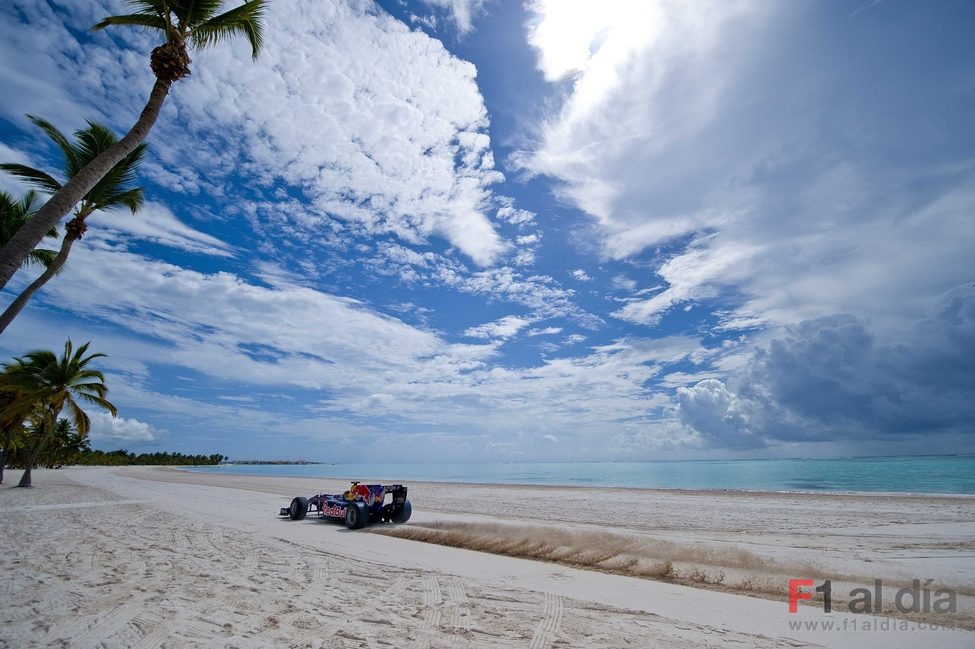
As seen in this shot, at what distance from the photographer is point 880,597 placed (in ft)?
22.0

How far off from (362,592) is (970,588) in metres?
9.61

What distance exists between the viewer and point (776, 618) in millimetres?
5922

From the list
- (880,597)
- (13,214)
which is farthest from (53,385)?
(880,597)

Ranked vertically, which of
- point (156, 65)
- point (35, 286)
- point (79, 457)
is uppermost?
point (156, 65)

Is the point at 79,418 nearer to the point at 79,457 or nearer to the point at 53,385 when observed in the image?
the point at 53,385

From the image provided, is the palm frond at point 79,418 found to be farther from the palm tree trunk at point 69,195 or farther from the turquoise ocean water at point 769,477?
the turquoise ocean water at point 769,477

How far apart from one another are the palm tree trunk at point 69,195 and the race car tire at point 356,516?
10017 millimetres

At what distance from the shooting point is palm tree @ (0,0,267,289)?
6.03 meters

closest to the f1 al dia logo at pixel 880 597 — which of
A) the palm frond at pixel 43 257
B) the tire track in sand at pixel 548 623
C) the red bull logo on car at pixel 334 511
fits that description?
the tire track in sand at pixel 548 623

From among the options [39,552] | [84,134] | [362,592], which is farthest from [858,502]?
[84,134]

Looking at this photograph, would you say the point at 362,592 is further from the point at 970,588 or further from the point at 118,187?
the point at 118,187

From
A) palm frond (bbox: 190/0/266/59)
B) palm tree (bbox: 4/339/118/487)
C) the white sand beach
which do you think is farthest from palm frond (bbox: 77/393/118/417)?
palm frond (bbox: 190/0/266/59)

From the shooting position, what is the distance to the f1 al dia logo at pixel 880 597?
6246 mm

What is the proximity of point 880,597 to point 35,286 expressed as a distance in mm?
19050
